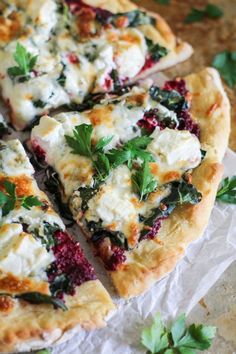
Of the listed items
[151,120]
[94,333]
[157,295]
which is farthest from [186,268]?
[151,120]

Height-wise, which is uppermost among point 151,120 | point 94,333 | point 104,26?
point 104,26

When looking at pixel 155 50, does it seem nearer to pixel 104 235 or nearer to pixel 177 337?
pixel 104 235

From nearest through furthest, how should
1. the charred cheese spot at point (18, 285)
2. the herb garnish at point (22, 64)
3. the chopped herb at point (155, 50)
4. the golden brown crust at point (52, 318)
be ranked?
the golden brown crust at point (52, 318)
the charred cheese spot at point (18, 285)
the herb garnish at point (22, 64)
the chopped herb at point (155, 50)

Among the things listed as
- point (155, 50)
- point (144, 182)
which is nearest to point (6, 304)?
point (144, 182)

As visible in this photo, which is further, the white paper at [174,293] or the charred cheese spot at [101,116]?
the charred cheese spot at [101,116]

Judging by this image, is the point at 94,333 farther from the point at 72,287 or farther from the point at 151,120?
the point at 151,120

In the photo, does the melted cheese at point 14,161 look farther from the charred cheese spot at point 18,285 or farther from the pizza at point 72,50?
the charred cheese spot at point 18,285

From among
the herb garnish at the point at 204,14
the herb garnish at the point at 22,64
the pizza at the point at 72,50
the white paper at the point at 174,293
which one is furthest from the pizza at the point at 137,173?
the herb garnish at the point at 204,14
